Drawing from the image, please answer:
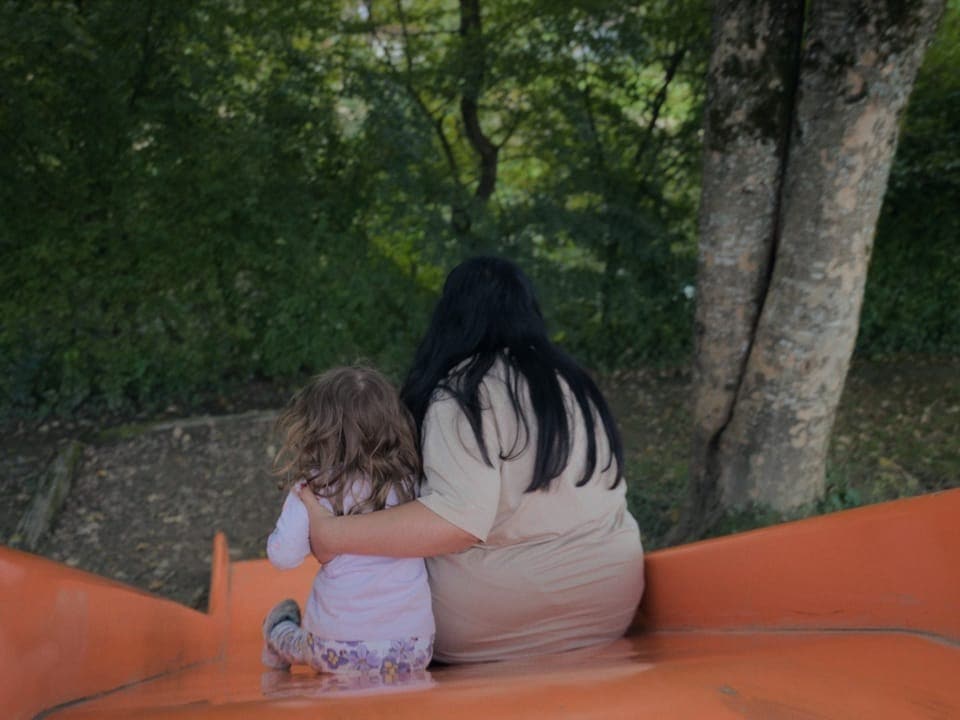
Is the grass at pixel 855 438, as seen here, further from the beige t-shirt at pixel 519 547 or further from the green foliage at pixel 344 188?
the beige t-shirt at pixel 519 547

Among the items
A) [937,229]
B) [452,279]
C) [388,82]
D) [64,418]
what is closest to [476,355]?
[452,279]

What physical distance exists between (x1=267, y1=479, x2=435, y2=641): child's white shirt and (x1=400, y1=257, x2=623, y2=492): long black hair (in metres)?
0.35

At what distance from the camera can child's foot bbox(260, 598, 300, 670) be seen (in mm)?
2916

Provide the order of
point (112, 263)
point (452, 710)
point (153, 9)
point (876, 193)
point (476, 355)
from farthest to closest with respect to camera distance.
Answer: point (112, 263) < point (153, 9) < point (876, 193) < point (476, 355) < point (452, 710)

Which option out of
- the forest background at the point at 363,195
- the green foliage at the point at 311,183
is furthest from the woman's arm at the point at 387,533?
the green foliage at the point at 311,183

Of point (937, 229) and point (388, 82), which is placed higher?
point (388, 82)

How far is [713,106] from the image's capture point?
13.4ft

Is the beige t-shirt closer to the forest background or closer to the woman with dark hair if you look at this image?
the woman with dark hair

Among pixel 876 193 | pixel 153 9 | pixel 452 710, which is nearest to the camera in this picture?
pixel 452 710

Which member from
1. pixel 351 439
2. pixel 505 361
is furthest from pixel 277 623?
pixel 505 361

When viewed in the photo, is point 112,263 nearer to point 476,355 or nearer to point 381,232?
point 381,232

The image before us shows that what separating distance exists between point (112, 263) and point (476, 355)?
16.6 feet

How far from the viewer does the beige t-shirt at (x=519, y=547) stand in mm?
2357

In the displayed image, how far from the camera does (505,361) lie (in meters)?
2.47
